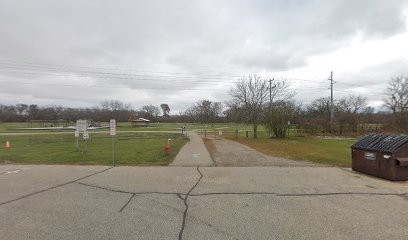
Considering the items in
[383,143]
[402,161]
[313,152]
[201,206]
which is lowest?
[313,152]

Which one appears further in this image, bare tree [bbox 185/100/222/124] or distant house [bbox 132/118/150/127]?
bare tree [bbox 185/100/222/124]

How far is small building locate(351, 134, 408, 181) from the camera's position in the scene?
7941 millimetres

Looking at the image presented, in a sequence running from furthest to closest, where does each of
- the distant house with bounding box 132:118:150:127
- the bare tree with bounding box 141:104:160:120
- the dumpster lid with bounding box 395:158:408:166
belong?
the bare tree with bounding box 141:104:160:120 → the distant house with bounding box 132:118:150:127 → the dumpster lid with bounding box 395:158:408:166

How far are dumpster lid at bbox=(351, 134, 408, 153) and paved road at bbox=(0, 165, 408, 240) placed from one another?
1085mm

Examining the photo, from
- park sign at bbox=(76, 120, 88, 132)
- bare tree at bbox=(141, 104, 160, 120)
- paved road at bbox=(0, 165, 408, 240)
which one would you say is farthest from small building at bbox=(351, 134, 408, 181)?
bare tree at bbox=(141, 104, 160, 120)

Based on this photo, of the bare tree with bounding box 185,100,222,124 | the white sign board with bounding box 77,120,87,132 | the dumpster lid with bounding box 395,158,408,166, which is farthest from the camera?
the bare tree with bounding box 185,100,222,124

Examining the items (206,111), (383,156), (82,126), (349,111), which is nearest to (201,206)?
(383,156)

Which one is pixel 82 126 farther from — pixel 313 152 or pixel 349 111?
pixel 349 111

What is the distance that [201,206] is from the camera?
5.33 meters

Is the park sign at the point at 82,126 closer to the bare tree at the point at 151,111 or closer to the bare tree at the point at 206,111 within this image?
the bare tree at the point at 206,111

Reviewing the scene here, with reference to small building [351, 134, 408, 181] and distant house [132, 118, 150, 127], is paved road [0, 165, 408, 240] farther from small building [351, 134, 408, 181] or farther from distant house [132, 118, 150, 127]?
distant house [132, 118, 150, 127]

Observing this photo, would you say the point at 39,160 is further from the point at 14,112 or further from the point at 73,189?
the point at 14,112

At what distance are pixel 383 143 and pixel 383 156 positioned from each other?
0.58 meters

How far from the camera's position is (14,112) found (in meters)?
105
